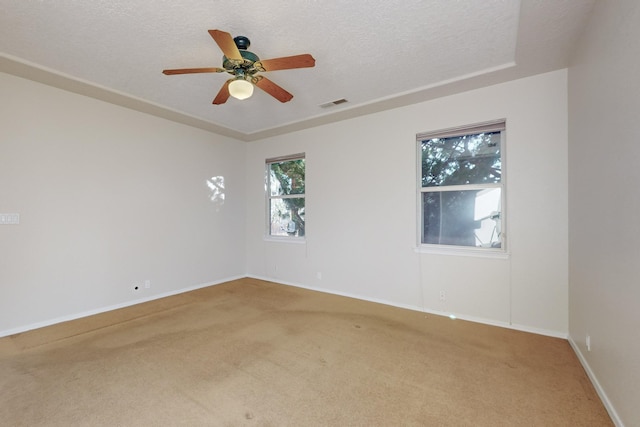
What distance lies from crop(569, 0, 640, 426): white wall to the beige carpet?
13.7 inches

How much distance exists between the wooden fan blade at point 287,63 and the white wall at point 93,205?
107 inches

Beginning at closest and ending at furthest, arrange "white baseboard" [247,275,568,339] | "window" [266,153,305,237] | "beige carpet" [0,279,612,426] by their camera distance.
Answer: "beige carpet" [0,279,612,426], "white baseboard" [247,275,568,339], "window" [266,153,305,237]

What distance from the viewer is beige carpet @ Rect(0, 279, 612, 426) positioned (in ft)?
5.62

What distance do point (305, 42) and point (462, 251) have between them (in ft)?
9.32

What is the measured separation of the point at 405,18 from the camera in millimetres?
2100

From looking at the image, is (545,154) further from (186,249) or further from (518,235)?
(186,249)

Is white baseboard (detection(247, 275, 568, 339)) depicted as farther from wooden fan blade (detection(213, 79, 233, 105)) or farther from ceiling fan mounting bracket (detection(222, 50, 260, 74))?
ceiling fan mounting bracket (detection(222, 50, 260, 74))

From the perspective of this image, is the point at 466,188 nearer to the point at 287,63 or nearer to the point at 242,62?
the point at 287,63

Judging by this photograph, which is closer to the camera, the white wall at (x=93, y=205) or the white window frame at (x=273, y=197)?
the white wall at (x=93, y=205)

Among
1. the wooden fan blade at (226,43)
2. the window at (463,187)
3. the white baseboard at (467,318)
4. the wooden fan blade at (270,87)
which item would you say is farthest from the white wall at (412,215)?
the wooden fan blade at (226,43)

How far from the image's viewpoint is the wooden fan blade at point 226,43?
→ 1764 mm

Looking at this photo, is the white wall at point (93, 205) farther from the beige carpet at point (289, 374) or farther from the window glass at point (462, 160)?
the window glass at point (462, 160)

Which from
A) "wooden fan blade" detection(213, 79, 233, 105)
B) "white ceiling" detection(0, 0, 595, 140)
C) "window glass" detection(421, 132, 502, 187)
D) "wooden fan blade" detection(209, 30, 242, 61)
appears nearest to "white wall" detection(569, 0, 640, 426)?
"white ceiling" detection(0, 0, 595, 140)

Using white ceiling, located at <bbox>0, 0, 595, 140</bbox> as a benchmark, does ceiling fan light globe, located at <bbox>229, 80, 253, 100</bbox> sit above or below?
below
